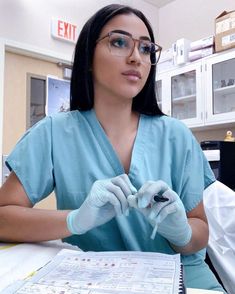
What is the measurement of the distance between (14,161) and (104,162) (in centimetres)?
23

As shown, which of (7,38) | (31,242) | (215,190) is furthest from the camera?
(7,38)

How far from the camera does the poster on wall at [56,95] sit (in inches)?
112

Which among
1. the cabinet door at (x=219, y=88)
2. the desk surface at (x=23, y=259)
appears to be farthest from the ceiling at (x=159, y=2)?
the desk surface at (x=23, y=259)

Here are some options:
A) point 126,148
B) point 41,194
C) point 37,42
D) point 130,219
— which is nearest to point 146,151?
point 126,148

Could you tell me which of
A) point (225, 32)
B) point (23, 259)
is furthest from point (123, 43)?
point (225, 32)

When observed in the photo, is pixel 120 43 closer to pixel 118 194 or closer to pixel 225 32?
pixel 118 194

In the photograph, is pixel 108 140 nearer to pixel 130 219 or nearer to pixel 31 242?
pixel 130 219

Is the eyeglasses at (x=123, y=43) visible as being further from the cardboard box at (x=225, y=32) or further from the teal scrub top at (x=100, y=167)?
the cardboard box at (x=225, y=32)

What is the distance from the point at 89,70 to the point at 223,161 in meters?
1.30

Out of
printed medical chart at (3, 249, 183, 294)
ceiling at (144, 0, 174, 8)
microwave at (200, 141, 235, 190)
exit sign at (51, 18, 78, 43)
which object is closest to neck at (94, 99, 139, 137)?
printed medical chart at (3, 249, 183, 294)

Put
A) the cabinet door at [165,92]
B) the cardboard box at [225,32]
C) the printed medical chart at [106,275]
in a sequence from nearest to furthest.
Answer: the printed medical chart at [106,275]
the cardboard box at [225,32]
the cabinet door at [165,92]

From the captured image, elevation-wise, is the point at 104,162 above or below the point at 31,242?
above

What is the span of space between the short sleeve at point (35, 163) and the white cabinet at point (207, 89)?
178 cm

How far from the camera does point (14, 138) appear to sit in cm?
265
